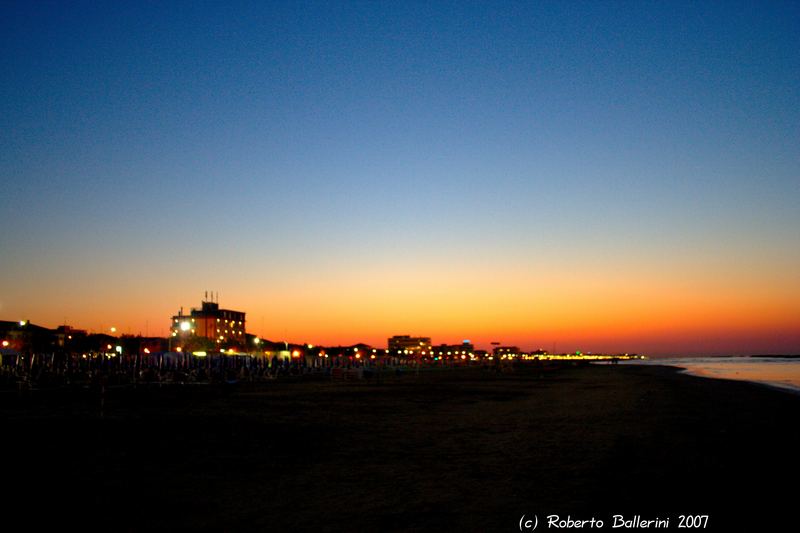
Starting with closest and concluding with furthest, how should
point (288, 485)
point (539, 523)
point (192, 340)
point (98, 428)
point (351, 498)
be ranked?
point (539, 523) < point (351, 498) < point (288, 485) < point (98, 428) < point (192, 340)

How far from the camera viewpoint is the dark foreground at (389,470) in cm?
916

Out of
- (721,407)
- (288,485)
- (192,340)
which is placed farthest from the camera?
(192,340)

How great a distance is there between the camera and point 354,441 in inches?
668

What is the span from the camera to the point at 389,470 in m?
12.8

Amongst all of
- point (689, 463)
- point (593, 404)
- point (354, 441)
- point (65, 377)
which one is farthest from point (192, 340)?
point (689, 463)

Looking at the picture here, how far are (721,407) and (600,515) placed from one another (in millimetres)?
→ 22906

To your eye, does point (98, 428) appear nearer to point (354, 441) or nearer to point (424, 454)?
point (354, 441)

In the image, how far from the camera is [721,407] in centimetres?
2862

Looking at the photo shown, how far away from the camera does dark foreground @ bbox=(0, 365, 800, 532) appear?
9.16 m

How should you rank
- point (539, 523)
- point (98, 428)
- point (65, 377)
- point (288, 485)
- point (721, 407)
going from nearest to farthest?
point (539, 523), point (288, 485), point (98, 428), point (721, 407), point (65, 377)

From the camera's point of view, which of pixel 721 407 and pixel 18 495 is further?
pixel 721 407

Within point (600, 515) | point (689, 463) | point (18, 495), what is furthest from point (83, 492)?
point (689, 463)

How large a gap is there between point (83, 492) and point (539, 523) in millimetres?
7531

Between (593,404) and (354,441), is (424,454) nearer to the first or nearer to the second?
(354,441)
